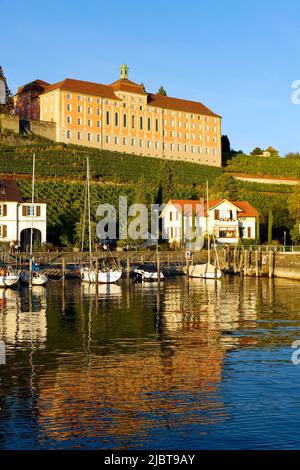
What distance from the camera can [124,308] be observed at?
46.2 meters

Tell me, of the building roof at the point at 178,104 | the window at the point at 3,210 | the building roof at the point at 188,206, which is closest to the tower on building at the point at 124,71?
the building roof at the point at 178,104

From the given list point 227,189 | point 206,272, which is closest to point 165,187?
point 227,189

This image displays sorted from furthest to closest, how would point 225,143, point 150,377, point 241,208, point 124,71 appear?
point 225,143
point 124,71
point 241,208
point 150,377

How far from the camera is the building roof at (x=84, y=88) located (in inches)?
5356

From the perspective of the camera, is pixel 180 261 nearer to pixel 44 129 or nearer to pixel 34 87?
pixel 44 129

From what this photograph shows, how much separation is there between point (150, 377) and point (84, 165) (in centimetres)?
9334

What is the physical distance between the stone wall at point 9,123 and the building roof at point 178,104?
34.1 m

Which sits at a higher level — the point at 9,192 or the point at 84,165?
the point at 84,165

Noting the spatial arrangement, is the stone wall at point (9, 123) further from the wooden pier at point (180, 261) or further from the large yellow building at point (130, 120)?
the wooden pier at point (180, 261)

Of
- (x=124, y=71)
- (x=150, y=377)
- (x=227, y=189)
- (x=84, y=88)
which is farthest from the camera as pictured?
(x=124, y=71)

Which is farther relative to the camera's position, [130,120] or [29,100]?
[29,100]

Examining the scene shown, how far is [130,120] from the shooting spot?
143m

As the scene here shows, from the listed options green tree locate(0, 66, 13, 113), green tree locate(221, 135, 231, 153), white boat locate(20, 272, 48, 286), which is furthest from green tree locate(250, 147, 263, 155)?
white boat locate(20, 272, 48, 286)

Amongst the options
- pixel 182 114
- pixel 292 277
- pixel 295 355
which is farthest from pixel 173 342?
pixel 182 114
